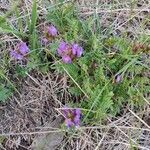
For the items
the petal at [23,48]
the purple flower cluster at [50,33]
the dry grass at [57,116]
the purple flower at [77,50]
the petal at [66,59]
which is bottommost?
the dry grass at [57,116]

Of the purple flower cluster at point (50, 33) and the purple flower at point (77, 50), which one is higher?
the purple flower cluster at point (50, 33)

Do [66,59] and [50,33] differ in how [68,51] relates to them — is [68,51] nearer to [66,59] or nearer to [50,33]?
[66,59]

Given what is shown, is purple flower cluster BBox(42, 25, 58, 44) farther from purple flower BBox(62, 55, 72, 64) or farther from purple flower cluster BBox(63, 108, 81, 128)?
purple flower cluster BBox(63, 108, 81, 128)

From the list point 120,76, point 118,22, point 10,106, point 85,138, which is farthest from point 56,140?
point 118,22

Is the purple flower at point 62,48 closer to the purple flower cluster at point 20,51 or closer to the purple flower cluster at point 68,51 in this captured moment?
the purple flower cluster at point 68,51

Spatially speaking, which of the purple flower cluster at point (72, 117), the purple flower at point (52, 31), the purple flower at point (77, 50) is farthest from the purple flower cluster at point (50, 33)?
the purple flower cluster at point (72, 117)
